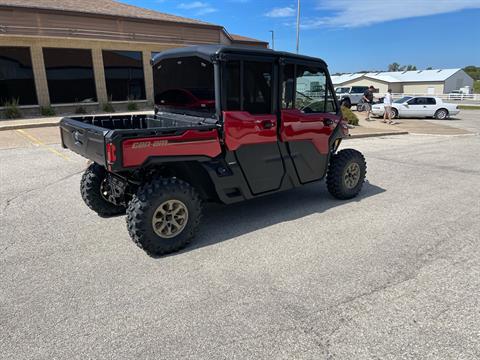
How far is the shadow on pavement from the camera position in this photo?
4.51m

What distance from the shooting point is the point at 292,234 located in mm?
4480

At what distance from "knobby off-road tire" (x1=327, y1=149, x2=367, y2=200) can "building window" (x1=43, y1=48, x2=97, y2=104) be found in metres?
17.1

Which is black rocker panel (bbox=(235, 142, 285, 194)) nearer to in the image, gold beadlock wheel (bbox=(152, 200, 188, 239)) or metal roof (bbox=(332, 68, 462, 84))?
gold beadlock wheel (bbox=(152, 200, 188, 239))

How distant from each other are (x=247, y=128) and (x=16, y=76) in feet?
56.4

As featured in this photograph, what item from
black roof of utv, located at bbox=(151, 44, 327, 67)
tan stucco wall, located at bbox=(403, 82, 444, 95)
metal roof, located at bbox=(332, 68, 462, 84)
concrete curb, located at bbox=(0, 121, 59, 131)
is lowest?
concrete curb, located at bbox=(0, 121, 59, 131)

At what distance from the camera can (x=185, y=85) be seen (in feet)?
15.4

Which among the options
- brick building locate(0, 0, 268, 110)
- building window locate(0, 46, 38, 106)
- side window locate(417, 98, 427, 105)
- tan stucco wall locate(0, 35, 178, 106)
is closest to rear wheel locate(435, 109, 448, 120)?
side window locate(417, 98, 427, 105)

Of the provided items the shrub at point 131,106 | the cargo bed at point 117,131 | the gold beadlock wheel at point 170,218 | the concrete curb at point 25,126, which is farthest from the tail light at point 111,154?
the shrub at point 131,106

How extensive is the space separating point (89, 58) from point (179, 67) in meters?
16.7

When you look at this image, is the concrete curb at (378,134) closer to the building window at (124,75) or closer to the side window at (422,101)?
the side window at (422,101)

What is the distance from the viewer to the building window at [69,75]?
17.9m

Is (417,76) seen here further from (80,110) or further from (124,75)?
(80,110)

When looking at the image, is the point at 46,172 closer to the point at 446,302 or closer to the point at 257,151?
the point at 257,151

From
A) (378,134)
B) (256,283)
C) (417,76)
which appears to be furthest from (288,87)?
(417,76)
